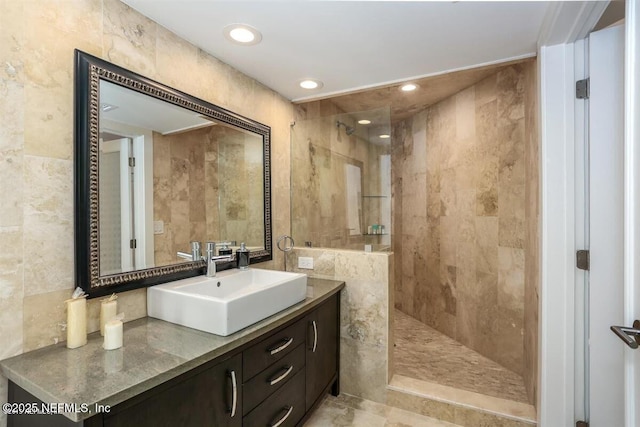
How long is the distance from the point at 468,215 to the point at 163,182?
2622mm

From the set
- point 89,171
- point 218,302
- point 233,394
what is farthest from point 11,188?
point 233,394

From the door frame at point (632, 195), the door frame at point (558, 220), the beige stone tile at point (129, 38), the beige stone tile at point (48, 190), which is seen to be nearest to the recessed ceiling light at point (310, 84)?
the beige stone tile at point (129, 38)

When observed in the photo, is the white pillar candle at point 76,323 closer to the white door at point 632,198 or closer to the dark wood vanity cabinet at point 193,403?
the dark wood vanity cabinet at point 193,403

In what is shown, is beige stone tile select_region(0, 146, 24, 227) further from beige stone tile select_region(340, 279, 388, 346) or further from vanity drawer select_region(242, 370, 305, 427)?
beige stone tile select_region(340, 279, 388, 346)

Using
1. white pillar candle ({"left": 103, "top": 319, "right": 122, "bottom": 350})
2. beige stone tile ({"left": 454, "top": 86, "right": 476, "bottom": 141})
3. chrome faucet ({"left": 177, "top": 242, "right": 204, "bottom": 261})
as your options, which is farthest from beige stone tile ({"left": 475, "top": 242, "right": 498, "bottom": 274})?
white pillar candle ({"left": 103, "top": 319, "right": 122, "bottom": 350})

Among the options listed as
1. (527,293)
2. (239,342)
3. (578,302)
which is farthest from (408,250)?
(239,342)

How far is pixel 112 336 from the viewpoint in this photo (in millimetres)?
1140

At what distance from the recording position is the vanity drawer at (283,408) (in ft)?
4.57

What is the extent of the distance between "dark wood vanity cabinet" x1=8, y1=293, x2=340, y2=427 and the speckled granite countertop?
5 centimetres

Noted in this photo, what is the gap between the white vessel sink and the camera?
4.15 feet

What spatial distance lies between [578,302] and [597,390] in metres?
0.38

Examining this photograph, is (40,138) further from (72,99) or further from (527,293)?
(527,293)

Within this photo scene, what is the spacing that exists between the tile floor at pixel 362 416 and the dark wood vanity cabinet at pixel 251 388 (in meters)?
0.16

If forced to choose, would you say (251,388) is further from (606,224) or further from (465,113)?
(465,113)
